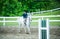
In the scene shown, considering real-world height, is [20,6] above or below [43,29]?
above

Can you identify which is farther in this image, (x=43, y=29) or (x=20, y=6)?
(x=20, y=6)

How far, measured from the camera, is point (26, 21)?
1200 centimetres

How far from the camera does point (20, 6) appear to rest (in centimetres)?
1986

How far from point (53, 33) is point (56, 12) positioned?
5.93m

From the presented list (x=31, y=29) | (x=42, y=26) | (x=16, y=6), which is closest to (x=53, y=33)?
(x=31, y=29)

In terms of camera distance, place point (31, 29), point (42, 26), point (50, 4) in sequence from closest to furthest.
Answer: point (42, 26)
point (31, 29)
point (50, 4)

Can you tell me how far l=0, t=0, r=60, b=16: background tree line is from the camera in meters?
19.0

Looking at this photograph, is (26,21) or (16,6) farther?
(16,6)

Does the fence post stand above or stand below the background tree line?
below

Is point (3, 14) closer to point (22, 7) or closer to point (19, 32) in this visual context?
point (22, 7)

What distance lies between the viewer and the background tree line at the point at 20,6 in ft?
62.4

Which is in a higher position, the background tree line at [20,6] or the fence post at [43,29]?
the background tree line at [20,6]

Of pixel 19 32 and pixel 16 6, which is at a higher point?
pixel 16 6

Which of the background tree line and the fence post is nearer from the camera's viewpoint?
the fence post
